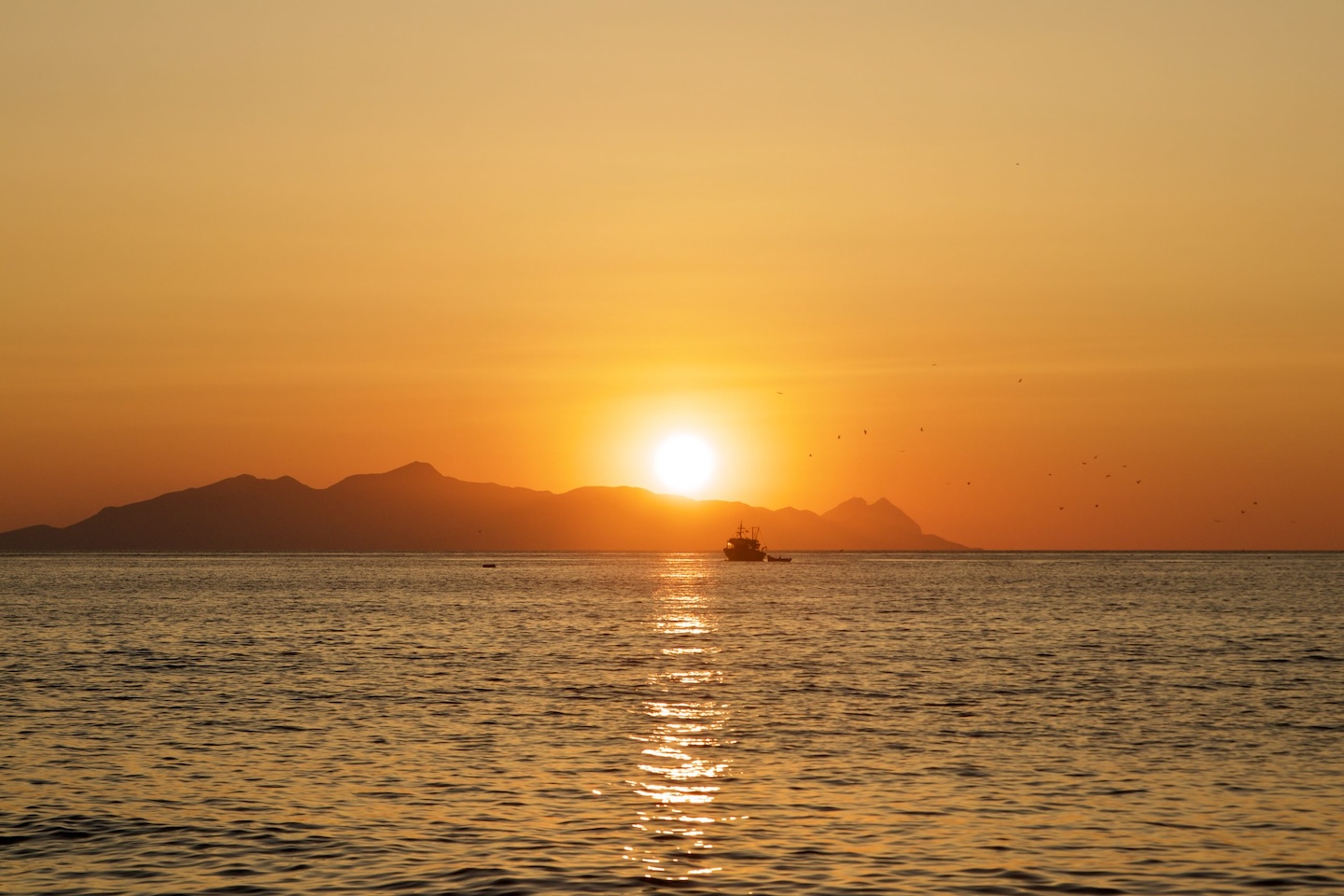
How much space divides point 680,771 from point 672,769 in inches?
15.1

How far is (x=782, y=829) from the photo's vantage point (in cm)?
2920

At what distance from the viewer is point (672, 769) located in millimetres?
37062

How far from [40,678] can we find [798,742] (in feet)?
126

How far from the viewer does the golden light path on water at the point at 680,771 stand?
27.0 metres

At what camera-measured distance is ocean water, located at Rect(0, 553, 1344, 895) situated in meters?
26.1

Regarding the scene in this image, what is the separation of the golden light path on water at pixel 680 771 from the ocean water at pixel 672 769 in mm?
157

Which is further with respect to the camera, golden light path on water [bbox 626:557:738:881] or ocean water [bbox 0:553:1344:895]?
golden light path on water [bbox 626:557:738:881]

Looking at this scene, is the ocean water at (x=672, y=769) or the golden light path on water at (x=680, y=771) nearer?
the ocean water at (x=672, y=769)

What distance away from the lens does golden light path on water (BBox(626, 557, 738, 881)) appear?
27047 mm

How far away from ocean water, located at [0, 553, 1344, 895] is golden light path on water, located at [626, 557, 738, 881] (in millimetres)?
157

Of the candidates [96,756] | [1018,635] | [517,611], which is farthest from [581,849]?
[517,611]

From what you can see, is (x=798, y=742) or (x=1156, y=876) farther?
(x=798, y=742)

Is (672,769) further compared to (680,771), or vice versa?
(672,769)

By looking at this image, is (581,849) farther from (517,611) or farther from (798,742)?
(517,611)
